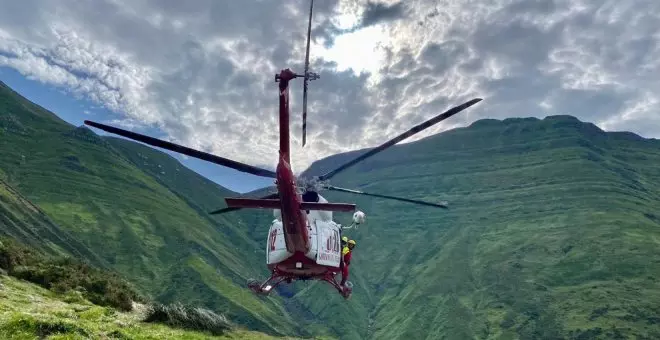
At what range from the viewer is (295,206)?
81.0 ft

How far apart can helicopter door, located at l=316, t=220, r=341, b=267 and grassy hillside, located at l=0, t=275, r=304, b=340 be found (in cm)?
1054

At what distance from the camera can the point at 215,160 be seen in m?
21.2

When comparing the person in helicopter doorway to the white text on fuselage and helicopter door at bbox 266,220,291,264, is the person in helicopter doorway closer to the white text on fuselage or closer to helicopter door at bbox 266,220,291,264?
the white text on fuselage

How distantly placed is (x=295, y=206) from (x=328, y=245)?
35.3 ft

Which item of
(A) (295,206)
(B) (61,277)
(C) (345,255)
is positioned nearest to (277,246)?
(C) (345,255)

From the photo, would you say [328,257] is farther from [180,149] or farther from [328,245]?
[180,149]

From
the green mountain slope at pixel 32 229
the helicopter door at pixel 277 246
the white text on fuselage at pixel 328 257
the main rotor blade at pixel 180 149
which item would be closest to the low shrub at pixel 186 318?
the helicopter door at pixel 277 246

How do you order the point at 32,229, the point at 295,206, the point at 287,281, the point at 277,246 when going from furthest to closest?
the point at 32,229, the point at 287,281, the point at 277,246, the point at 295,206

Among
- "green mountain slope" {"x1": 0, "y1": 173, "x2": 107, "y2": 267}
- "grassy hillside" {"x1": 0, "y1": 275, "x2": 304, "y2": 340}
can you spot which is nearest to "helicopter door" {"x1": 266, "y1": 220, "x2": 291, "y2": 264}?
"grassy hillside" {"x1": 0, "y1": 275, "x2": 304, "y2": 340}

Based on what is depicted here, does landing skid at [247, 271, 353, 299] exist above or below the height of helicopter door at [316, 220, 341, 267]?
below

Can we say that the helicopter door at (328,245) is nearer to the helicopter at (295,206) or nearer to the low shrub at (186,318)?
the helicopter at (295,206)

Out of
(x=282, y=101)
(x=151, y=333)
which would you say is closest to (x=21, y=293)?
(x=151, y=333)

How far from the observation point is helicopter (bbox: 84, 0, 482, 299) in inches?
810

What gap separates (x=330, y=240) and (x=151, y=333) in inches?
566
